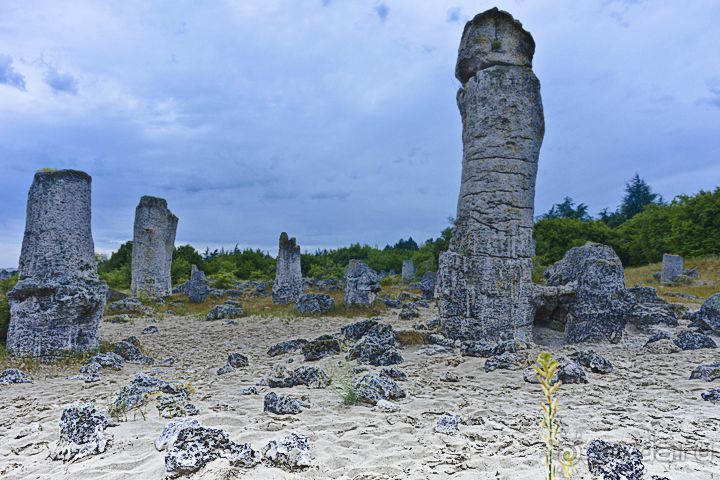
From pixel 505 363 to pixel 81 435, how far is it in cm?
476

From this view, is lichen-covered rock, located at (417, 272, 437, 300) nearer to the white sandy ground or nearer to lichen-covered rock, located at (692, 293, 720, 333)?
lichen-covered rock, located at (692, 293, 720, 333)

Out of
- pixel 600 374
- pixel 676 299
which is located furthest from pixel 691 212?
pixel 600 374

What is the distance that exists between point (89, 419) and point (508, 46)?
314 inches

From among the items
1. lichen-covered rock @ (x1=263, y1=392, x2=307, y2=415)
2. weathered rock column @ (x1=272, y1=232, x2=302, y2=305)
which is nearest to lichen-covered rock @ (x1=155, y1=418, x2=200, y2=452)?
lichen-covered rock @ (x1=263, y1=392, x2=307, y2=415)

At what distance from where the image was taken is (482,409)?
429 cm

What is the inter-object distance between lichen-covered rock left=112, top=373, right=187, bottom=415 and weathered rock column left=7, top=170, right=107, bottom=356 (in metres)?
3.29

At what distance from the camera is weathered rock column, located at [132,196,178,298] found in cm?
1883

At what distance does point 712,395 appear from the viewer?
173 inches

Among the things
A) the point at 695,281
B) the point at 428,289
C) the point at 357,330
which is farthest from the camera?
the point at 695,281

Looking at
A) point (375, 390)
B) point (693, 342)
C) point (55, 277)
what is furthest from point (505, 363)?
point (55, 277)

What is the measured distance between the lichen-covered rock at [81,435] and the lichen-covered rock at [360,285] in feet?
37.2

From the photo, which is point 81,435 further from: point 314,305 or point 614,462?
point 314,305

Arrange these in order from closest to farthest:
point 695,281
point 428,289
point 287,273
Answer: point 287,273
point 428,289
point 695,281

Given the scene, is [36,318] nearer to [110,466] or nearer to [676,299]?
[110,466]
